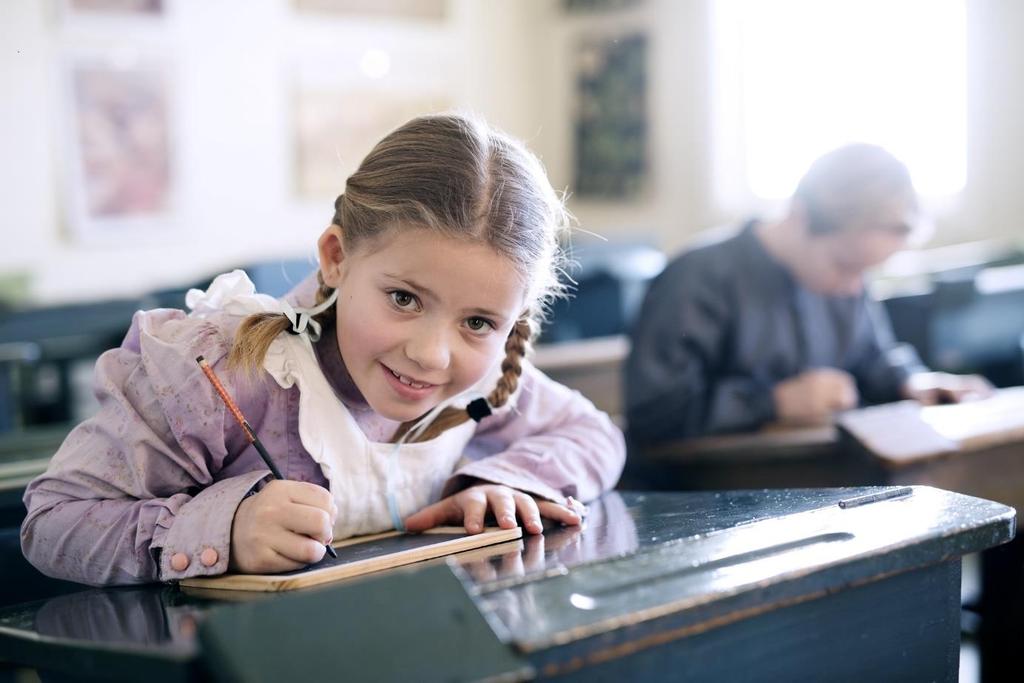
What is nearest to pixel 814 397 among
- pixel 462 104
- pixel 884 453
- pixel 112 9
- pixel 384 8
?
pixel 884 453

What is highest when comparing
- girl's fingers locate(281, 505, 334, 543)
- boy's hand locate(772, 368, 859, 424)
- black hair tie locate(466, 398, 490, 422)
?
black hair tie locate(466, 398, 490, 422)

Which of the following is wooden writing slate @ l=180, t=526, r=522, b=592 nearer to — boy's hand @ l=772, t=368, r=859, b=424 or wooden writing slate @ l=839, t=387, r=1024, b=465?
wooden writing slate @ l=839, t=387, r=1024, b=465

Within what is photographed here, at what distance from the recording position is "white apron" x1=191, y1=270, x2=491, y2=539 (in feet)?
3.77

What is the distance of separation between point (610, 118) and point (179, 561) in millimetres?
5662

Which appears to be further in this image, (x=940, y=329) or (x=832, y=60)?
(x=832, y=60)

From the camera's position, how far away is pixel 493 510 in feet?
3.79

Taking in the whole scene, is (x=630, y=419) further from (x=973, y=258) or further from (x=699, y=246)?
(x=973, y=258)

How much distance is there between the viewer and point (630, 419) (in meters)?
2.40

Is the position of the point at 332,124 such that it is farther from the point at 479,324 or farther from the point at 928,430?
the point at 479,324

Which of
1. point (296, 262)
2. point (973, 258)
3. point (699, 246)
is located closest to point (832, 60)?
point (973, 258)

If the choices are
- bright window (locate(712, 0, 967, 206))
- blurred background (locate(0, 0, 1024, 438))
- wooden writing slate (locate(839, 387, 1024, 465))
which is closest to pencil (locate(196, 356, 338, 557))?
wooden writing slate (locate(839, 387, 1024, 465))

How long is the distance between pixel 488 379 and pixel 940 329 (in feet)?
7.04

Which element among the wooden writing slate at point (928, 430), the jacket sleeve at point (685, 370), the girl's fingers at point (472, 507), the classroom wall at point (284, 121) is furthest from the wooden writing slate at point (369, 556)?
the classroom wall at point (284, 121)

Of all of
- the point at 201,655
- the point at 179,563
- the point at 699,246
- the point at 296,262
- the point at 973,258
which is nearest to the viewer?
the point at 201,655
